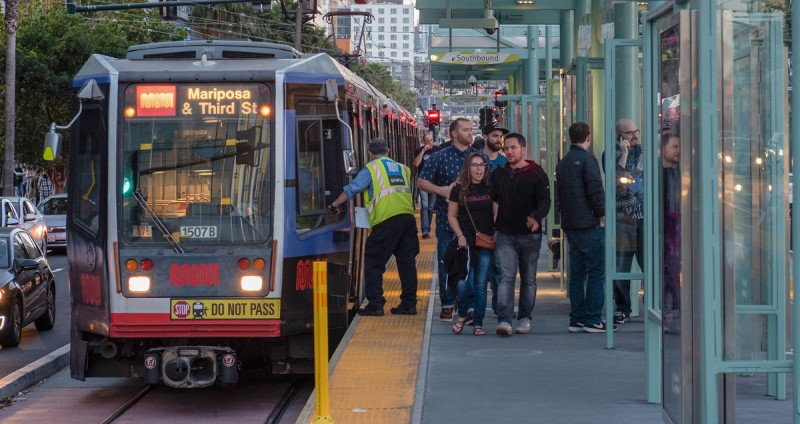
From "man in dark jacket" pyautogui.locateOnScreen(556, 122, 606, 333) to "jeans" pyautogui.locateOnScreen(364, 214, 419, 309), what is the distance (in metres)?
1.89

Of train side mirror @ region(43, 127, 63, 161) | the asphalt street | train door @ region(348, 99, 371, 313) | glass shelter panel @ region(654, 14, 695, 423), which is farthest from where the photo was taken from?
the asphalt street

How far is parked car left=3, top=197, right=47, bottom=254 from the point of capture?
26156mm

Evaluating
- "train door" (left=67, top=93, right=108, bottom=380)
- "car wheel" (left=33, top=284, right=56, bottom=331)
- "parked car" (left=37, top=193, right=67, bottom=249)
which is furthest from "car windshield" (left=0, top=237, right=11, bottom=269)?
"parked car" (left=37, top=193, right=67, bottom=249)

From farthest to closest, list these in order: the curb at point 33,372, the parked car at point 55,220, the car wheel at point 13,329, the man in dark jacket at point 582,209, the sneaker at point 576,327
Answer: the parked car at point 55,220 → the car wheel at point 13,329 → the sneaker at point 576,327 → the man in dark jacket at point 582,209 → the curb at point 33,372

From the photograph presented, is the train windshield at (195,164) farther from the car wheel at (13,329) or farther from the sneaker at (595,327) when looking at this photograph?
the car wheel at (13,329)

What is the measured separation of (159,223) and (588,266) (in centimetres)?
383

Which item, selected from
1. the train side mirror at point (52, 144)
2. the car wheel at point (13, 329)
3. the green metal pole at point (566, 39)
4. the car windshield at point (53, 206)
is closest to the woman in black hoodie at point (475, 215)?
the train side mirror at point (52, 144)

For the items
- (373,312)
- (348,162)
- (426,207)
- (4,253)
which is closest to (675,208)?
(348,162)

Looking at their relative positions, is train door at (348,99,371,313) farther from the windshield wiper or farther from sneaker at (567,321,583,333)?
the windshield wiper

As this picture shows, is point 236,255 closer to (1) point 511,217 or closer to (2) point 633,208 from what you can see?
(1) point 511,217

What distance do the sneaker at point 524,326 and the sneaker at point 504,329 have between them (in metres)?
0.23

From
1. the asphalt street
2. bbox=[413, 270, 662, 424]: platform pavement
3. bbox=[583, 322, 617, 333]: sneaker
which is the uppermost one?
bbox=[583, 322, 617, 333]: sneaker

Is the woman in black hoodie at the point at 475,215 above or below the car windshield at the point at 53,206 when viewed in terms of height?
above

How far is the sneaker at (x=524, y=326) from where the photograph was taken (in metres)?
12.4
